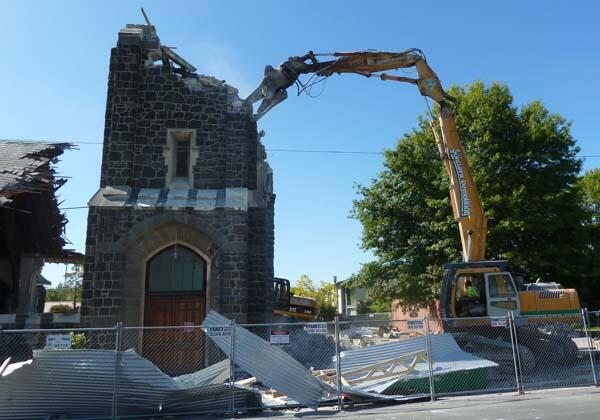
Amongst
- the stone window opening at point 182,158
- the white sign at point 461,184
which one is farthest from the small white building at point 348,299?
the stone window opening at point 182,158

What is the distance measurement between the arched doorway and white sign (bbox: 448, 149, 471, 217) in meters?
7.56

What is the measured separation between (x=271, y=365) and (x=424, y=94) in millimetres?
9906

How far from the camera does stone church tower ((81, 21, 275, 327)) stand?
14.1 meters

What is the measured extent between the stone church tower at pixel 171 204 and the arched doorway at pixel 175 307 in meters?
0.03

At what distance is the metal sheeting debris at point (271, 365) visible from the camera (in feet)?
31.6

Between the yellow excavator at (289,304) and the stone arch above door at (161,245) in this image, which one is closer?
the stone arch above door at (161,245)

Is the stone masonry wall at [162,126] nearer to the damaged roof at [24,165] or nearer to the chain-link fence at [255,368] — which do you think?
the damaged roof at [24,165]

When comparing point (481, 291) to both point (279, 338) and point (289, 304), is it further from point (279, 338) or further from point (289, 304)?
point (289, 304)

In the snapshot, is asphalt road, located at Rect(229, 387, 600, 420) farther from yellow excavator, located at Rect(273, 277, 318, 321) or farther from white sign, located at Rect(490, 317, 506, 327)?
yellow excavator, located at Rect(273, 277, 318, 321)

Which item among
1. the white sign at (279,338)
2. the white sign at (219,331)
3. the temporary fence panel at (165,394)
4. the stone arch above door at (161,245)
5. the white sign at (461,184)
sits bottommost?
Answer: the temporary fence panel at (165,394)

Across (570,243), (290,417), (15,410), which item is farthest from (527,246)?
(15,410)

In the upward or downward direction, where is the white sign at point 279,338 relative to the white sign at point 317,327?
downward

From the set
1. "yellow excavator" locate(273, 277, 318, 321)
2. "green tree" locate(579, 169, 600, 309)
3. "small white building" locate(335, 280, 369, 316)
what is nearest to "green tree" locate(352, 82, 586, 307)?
"green tree" locate(579, 169, 600, 309)

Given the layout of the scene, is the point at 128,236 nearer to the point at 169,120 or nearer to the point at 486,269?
the point at 169,120
